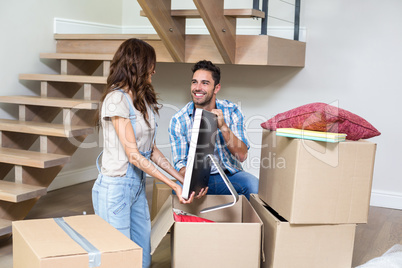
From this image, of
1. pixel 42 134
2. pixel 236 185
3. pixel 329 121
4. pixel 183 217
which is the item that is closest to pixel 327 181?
pixel 329 121

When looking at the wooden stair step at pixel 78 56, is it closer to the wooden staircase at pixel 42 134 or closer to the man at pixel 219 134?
the wooden staircase at pixel 42 134

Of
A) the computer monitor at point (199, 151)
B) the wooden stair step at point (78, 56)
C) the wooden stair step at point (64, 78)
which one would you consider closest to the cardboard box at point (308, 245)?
the computer monitor at point (199, 151)

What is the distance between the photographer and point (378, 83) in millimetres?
3537

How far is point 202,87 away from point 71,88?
1.32 m

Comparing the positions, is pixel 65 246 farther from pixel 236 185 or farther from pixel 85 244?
pixel 236 185

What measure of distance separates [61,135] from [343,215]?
1.66 m

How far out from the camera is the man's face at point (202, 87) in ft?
8.31

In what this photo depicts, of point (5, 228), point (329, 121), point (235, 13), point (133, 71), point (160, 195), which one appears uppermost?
point (235, 13)

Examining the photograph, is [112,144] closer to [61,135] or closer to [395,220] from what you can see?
[61,135]

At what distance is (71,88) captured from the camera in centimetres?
343

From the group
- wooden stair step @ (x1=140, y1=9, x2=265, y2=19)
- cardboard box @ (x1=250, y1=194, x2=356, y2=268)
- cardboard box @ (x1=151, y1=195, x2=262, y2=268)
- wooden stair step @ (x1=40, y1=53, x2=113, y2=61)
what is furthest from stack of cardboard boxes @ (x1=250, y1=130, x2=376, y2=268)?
wooden stair step @ (x1=40, y1=53, x2=113, y2=61)

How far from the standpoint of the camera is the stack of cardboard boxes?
174cm

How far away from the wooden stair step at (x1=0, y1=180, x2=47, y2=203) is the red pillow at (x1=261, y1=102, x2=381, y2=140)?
152 cm

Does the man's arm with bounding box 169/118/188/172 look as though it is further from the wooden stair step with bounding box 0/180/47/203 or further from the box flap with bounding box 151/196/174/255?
the wooden stair step with bounding box 0/180/47/203
